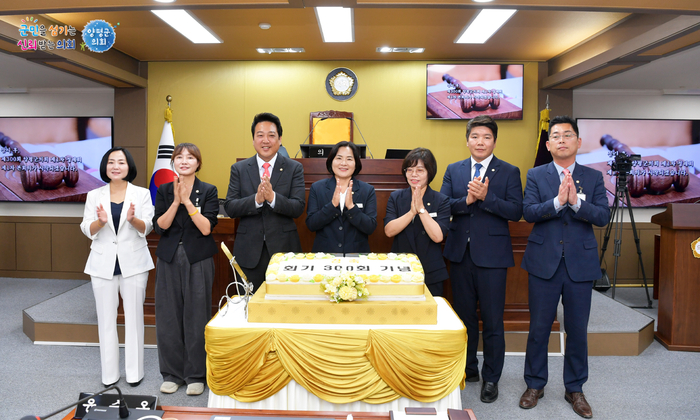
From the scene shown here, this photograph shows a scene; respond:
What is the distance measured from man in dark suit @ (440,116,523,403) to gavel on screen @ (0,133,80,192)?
596 cm

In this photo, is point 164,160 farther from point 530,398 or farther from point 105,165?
point 530,398

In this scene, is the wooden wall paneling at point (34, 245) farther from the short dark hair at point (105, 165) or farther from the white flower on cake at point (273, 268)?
the white flower on cake at point (273, 268)

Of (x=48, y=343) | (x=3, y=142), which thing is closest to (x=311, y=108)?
(x=48, y=343)

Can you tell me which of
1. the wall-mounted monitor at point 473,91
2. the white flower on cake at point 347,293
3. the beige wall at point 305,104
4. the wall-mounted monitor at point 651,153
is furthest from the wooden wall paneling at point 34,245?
the wall-mounted monitor at point 651,153

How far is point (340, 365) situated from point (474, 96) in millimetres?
4590

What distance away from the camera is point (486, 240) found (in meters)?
2.69

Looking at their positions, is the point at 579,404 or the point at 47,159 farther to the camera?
the point at 47,159

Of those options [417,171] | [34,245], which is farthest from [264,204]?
[34,245]

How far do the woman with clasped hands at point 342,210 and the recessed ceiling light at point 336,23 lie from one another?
6.20ft

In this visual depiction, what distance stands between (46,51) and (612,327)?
586 cm

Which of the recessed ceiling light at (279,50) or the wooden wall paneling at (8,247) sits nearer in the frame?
the recessed ceiling light at (279,50)

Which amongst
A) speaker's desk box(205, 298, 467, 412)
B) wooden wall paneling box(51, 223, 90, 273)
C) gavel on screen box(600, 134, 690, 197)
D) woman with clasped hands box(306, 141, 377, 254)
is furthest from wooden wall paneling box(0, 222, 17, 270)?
gavel on screen box(600, 134, 690, 197)

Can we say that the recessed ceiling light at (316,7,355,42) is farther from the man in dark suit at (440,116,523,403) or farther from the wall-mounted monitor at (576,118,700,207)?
the wall-mounted monitor at (576,118,700,207)

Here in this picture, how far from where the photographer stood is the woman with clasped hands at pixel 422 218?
2635 millimetres
